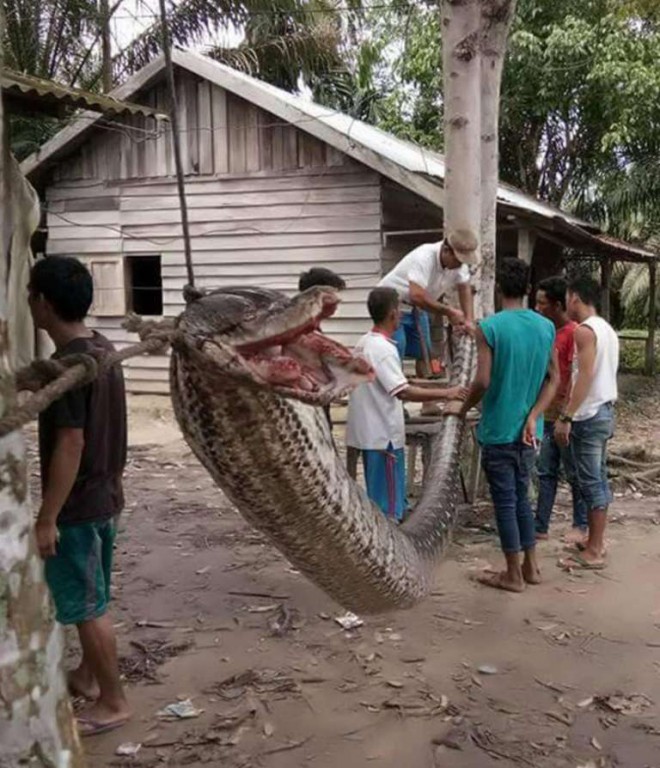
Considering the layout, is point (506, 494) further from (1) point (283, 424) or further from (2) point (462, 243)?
(1) point (283, 424)

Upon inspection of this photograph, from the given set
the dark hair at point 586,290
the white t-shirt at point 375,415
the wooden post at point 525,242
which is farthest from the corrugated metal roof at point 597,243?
the white t-shirt at point 375,415

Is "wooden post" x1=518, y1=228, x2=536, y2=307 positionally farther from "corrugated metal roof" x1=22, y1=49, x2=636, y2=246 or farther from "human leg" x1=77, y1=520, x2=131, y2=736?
"human leg" x1=77, y1=520, x2=131, y2=736

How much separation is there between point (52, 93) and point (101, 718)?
378 centimetres

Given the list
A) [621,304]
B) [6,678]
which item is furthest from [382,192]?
[621,304]

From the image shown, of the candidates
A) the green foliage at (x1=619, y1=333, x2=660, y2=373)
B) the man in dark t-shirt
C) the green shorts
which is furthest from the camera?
the green foliage at (x1=619, y1=333, x2=660, y2=373)

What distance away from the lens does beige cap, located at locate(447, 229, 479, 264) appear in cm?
585

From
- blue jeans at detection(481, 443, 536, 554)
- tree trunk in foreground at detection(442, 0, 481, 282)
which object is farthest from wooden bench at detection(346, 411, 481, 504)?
tree trunk in foreground at detection(442, 0, 481, 282)

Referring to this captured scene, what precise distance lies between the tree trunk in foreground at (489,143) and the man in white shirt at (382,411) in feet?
5.16

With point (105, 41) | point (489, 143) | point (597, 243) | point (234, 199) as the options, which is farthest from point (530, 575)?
point (105, 41)

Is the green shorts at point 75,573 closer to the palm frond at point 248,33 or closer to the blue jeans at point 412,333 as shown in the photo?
the blue jeans at point 412,333

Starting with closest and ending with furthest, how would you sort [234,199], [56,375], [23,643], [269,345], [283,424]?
1. [23,643]
2. [56,375]
3. [269,345]
4. [283,424]
5. [234,199]

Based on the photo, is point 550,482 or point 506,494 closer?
point 506,494

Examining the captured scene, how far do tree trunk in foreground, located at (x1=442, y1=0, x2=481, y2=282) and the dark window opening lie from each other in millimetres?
8221

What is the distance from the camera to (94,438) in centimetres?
324
